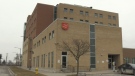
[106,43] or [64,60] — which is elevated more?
[106,43]

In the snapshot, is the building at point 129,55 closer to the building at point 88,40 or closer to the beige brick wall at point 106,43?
the building at point 88,40

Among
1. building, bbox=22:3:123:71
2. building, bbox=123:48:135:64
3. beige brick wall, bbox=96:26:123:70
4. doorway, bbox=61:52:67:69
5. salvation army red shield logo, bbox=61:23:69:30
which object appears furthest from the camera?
building, bbox=123:48:135:64

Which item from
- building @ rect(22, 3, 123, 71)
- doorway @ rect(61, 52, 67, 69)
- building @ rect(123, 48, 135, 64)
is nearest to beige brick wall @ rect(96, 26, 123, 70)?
building @ rect(22, 3, 123, 71)

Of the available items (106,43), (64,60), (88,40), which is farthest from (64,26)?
(106,43)

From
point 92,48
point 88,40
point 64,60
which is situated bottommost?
point 64,60

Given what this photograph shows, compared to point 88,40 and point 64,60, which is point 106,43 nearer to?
point 88,40

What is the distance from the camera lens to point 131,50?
175 feet

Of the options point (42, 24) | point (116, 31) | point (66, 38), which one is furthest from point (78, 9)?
point (66, 38)

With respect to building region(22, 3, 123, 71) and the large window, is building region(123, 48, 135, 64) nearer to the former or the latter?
building region(22, 3, 123, 71)

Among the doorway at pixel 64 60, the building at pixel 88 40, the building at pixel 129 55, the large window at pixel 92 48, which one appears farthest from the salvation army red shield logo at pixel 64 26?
the building at pixel 129 55

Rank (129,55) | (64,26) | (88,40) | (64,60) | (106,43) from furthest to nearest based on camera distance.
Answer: (129,55) < (106,43) < (88,40) < (64,26) < (64,60)

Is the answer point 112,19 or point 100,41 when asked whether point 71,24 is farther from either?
point 112,19

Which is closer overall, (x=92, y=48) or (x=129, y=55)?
(x=92, y=48)

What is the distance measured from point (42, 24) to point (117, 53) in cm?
3000
